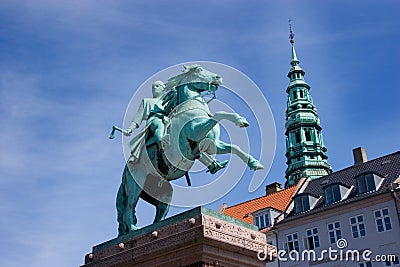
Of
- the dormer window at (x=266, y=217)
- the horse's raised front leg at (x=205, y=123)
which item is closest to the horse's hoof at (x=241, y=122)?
the horse's raised front leg at (x=205, y=123)

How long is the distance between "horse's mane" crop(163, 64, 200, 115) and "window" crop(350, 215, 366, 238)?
28.7 metres

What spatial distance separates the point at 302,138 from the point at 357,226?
35.4 metres

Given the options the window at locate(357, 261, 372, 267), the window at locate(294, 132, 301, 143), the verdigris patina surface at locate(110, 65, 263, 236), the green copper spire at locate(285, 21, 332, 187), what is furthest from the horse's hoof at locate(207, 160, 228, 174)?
the window at locate(294, 132, 301, 143)

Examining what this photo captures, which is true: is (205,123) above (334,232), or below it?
below

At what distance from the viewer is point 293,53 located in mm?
87312

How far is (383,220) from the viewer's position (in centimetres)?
3891

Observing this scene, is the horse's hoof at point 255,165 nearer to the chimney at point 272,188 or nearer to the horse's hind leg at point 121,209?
the horse's hind leg at point 121,209

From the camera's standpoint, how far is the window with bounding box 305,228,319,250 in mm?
42066

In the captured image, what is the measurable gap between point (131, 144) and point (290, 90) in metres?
66.8

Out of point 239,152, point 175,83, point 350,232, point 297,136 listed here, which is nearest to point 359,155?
point 350,232

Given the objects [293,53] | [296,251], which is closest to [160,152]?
[296,251]

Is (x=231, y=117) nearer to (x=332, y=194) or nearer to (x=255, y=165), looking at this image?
(x=255, y=165)

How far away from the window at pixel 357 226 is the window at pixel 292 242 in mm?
4651

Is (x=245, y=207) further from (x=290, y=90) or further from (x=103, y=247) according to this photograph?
(x=103, y=247)
